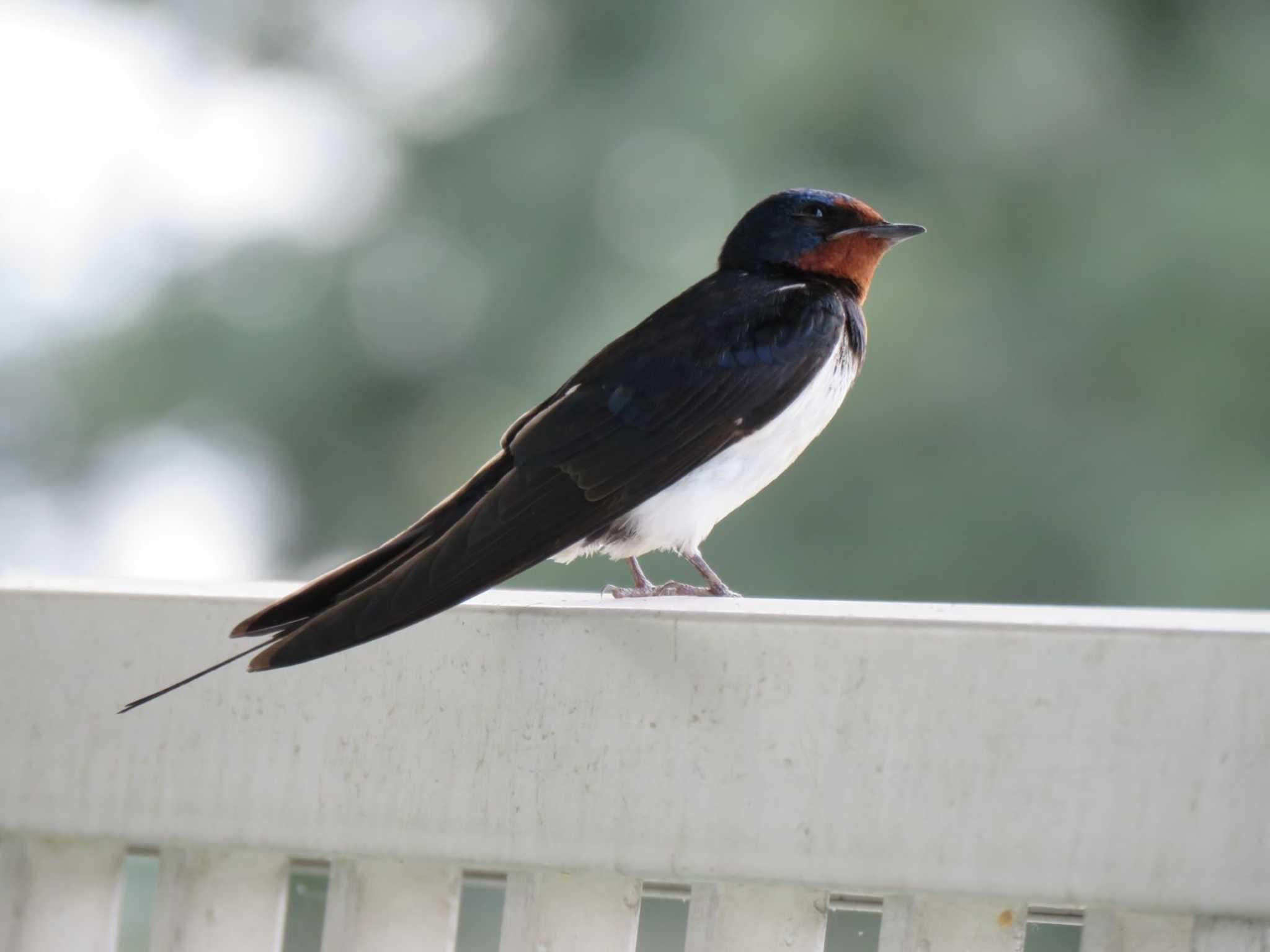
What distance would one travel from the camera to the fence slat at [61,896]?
42.0 inches

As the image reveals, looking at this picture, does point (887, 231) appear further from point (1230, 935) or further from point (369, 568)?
point (1230, 935)

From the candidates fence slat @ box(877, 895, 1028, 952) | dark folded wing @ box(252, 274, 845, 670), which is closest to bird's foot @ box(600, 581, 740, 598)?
Answer: dark folded wing @ box(252, 274, 845, 670)

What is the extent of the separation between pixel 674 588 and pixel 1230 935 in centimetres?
80

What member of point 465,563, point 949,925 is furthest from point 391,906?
point 949,925

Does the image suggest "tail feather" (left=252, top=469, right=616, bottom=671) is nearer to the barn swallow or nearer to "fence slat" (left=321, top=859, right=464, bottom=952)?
the barn swallow

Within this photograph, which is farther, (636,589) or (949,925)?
(636,589)

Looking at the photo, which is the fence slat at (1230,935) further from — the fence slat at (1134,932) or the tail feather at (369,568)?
the tail feather at (369,568)

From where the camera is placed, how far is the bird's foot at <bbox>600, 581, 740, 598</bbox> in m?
1.48

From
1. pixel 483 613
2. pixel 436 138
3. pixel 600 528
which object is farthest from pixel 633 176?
pixel 483 613

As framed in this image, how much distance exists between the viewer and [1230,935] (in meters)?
0.79

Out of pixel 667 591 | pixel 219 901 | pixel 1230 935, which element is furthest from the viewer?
pixel 667 591

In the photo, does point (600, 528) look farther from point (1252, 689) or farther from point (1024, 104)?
point (1024, 104)

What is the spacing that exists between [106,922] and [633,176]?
4.20 meters

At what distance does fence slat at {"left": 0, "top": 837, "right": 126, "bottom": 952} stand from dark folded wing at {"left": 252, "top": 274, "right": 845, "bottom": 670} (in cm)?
22
